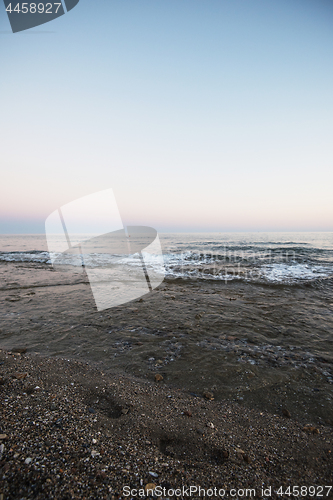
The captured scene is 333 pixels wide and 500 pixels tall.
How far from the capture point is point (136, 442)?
80.4 inches

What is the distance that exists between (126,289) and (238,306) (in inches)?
169

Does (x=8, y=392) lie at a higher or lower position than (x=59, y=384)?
higher

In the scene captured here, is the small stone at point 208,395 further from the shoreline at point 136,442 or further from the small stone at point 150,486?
the small stone at point 150,486

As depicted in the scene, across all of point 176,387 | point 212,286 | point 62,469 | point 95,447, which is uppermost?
point 62,469

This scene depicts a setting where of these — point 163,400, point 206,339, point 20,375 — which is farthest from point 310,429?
point 20,375

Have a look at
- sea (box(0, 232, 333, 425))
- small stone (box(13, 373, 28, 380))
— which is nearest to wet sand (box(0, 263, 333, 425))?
sea (box(0, 232, 333, 425))

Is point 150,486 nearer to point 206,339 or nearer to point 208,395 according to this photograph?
point 208,395

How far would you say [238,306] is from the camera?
6.29 metres

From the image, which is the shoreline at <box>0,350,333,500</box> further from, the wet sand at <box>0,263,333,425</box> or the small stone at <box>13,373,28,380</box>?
the wet sand at <box>0,263,333,425</box>

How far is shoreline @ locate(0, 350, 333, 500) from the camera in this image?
1632 millimetres

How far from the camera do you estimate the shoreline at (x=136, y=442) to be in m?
1.63

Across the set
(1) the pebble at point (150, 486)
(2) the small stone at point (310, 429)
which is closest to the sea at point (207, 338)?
(2) the small stone at point (310, 429)

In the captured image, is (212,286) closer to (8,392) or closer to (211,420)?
(211,420)

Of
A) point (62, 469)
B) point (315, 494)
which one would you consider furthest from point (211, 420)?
point (62, 469)
